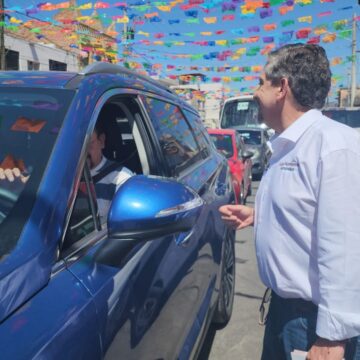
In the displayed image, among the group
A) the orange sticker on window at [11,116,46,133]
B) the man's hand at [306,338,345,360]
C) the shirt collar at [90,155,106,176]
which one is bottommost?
the man's hand at [306,338,345,360]

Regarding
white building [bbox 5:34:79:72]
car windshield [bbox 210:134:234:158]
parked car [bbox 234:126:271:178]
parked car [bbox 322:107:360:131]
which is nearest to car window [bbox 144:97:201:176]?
car windshield [bbox 210:134:234:158]

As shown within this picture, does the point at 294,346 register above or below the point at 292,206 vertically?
below

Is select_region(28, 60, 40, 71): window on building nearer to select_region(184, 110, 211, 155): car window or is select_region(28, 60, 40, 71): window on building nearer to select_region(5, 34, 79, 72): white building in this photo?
select_region(5, 34, 79, 72): white building

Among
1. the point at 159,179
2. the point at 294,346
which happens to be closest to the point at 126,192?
the point at 159,179

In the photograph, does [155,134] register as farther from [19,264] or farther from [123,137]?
[19,264]

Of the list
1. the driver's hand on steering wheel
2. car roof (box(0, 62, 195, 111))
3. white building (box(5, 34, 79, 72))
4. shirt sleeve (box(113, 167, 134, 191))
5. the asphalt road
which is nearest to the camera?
the driver's hand on steering wheel

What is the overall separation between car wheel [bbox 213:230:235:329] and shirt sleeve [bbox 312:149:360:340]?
6.46 ft

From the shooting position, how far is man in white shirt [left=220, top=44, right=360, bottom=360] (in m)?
1.48

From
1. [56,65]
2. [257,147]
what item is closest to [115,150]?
[257,147]

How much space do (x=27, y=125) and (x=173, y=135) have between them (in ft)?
4.30

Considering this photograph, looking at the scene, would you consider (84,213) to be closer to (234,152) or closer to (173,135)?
(173,135)

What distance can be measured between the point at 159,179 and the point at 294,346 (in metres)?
0.84

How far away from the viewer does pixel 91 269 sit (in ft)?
4.89

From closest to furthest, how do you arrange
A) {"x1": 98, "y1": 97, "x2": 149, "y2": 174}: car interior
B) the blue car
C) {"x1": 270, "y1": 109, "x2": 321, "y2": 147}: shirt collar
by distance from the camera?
1. the blue car
2. {"x1": 270, "y1": 109, "x2": 321, "y2": 147}: shirt collar
3. {"x1": 98, "y1": 97, "x2": 149, "y2": 174}: car interior
